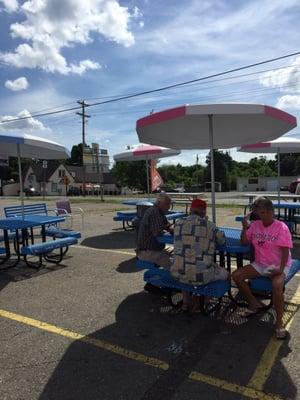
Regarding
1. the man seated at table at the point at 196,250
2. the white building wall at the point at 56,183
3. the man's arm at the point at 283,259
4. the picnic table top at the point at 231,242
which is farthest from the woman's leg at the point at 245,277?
the white building wall at the point at 56,183

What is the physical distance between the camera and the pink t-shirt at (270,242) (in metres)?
4.17

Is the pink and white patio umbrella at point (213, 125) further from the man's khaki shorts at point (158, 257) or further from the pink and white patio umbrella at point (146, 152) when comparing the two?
the pink and white patio umbrella at point (146, 152)

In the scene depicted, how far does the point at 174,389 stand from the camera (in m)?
3.06

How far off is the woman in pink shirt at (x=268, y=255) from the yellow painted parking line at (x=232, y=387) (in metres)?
1.11

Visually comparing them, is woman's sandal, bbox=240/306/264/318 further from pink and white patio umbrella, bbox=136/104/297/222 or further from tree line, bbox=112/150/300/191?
tree line, bbox=112/150/300/191

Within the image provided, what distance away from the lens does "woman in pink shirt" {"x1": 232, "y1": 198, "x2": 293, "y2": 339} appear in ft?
13.4

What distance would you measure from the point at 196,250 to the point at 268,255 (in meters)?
0.78

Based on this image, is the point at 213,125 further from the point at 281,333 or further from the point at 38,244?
the point at 38,244

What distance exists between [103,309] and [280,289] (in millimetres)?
2125

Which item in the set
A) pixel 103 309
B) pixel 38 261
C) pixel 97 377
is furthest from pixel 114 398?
pixel 38 261

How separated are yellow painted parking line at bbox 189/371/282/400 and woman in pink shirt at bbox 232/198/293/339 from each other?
43.6 inches

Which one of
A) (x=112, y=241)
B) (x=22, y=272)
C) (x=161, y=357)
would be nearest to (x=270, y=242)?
(x=161, y=357)

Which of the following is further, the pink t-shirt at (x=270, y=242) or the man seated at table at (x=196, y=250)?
the man seated at table at (x=196, y=250)

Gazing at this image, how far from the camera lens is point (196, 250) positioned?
14.1ft
